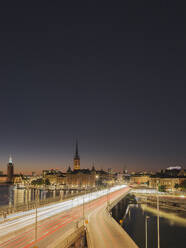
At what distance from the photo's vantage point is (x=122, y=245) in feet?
82.4

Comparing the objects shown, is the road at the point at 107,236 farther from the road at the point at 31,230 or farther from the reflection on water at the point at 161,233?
the reflection on water at the point at 161,233

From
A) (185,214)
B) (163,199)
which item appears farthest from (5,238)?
(163,199)

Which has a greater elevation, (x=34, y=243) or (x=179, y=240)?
(x=34, y=243)

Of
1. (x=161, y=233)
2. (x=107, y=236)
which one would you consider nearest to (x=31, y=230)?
(x=107, y=236)

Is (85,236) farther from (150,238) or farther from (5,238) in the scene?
(150,238)

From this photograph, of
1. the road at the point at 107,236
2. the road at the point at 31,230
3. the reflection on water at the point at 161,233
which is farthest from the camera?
the reflection on water at the point at 161,233

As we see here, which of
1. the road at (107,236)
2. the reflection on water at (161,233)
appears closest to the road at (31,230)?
the road at (107,236)

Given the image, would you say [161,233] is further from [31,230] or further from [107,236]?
→ [31,230]

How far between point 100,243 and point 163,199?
87.4 metres

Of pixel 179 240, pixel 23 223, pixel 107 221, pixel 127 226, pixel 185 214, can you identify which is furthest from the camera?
pixel 185 214

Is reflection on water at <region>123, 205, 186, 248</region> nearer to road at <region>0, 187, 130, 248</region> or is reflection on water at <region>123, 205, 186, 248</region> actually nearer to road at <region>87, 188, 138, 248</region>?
road at <region>87, 188, 138, 248</region>

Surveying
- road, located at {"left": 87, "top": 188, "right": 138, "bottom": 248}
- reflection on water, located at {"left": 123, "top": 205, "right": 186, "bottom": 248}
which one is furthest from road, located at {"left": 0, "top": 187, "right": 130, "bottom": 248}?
reflection on water, located at {"left": 123, "top": 205, "right": 186, "bottom": 248}

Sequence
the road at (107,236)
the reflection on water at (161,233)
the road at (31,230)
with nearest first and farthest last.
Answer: the road at (107,236), the road at (31,230), the reflection on water at (161,233)

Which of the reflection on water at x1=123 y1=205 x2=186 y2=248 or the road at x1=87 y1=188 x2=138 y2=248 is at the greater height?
the road at x1=87 y1=188 x2=138 y2=248
